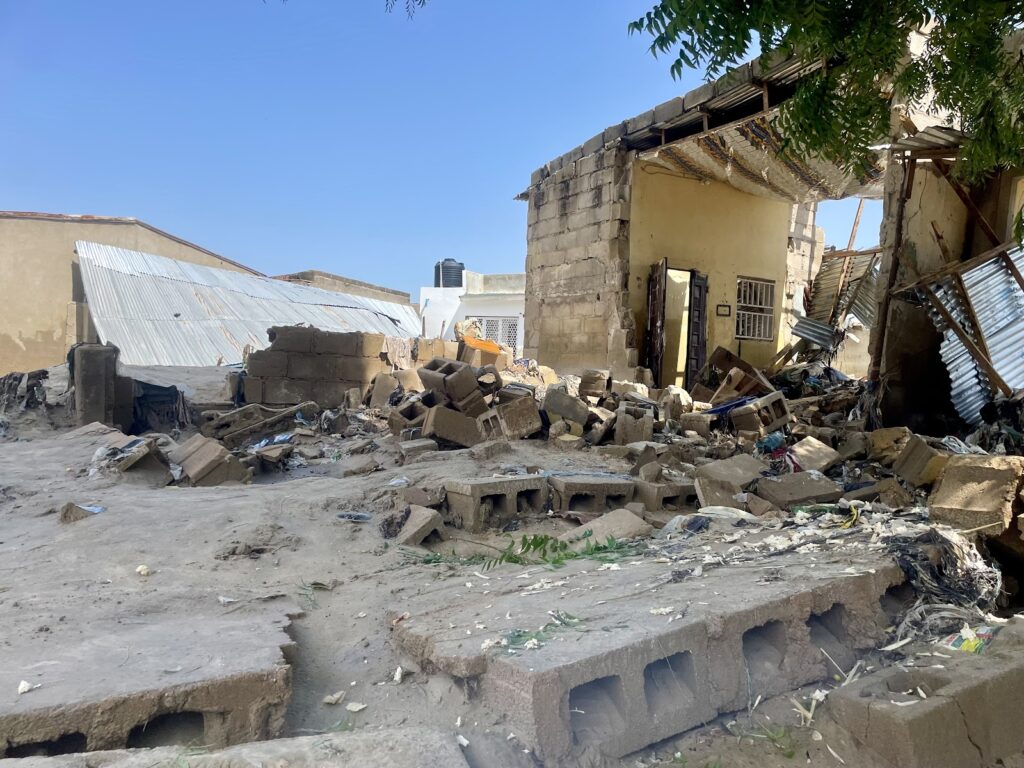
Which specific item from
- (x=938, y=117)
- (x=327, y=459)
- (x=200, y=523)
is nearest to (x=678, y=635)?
(x=200, y=523)

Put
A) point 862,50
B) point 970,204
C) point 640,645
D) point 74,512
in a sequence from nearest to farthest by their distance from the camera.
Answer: point 640,645 → point 862,50 → point 74,512 → point 970,204

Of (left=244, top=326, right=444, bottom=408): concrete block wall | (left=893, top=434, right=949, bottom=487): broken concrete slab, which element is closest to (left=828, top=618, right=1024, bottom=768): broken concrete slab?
(left=893, top=434, right=949, bottom=487): broken concrete slab

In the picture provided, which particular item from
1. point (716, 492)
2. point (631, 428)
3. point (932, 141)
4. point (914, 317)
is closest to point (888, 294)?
point (914, 317)

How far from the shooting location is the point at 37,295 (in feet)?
55.8

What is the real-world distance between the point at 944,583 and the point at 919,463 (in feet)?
8.62

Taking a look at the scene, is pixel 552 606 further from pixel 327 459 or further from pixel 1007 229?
pixel 1007 229

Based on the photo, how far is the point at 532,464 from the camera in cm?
659

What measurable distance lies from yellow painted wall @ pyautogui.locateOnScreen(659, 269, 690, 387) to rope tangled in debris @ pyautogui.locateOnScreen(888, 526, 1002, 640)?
27.3 ft

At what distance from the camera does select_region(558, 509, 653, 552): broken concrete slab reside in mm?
4516

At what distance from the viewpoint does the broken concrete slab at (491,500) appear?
5062 millimetres

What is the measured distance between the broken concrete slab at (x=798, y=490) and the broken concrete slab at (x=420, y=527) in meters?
2.68

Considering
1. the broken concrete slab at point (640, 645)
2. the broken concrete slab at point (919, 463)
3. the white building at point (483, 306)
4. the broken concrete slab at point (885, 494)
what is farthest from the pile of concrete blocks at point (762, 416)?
the white building at point (483, 306)

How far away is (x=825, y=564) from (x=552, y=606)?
155 centimetres

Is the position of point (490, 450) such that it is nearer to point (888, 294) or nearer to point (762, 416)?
point (762, 416)
